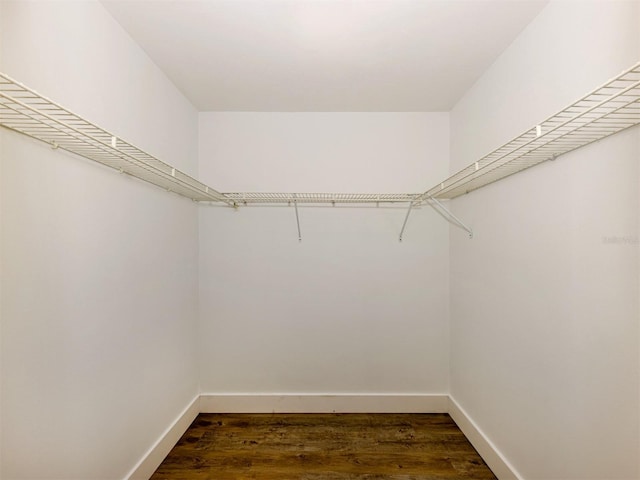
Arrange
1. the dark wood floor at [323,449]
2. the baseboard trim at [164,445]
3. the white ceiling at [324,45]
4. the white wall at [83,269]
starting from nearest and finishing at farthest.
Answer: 1. the white wall at [83,269]
2. the white ceiling at [324,45]
3. the baseboard trim at [164,445]
4. the dark wood floor at [323,449]

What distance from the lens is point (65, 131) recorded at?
1.03m

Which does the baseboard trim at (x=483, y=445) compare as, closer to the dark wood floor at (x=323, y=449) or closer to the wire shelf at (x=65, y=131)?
the dark wood floor at (x=323, y=449)

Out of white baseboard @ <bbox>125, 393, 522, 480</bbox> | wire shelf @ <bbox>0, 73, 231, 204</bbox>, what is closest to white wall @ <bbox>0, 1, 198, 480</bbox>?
wire shelf @ <bbox>0, 73, 231, 204</bbox>

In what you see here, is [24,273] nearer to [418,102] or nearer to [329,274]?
[329,274]

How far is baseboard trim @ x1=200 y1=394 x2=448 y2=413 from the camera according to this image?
90.6 inches

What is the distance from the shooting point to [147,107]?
1.66 metres

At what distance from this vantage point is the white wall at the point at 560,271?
3.18ft

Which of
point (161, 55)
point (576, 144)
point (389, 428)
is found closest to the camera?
point (576, 144)

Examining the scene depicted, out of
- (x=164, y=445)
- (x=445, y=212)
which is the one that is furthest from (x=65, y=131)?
(x=445, y=212)

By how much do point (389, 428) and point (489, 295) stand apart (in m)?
1.21

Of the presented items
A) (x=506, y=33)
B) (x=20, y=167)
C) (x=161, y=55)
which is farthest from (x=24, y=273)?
(x=506, y=33)

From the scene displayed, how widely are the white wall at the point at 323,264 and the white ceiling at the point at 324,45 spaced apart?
0.95ft

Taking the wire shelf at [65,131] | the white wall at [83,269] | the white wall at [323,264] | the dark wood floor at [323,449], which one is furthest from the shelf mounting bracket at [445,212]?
the white wall at [83,269]

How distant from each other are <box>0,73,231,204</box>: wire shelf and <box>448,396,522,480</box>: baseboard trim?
7.64 ft
